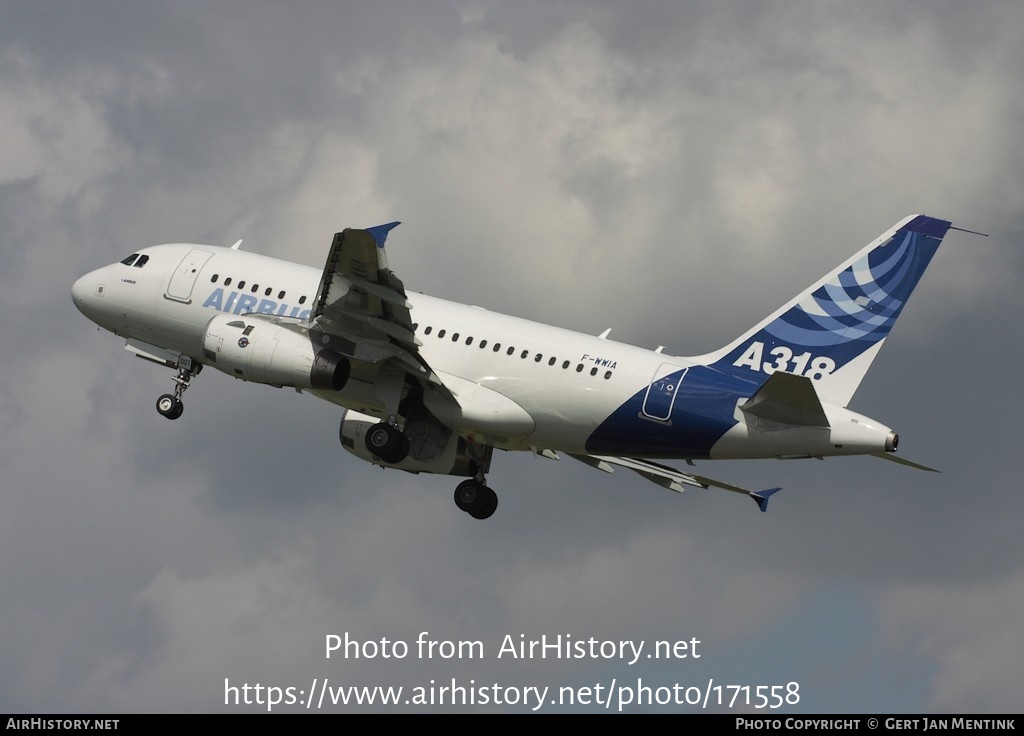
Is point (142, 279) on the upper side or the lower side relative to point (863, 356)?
upper

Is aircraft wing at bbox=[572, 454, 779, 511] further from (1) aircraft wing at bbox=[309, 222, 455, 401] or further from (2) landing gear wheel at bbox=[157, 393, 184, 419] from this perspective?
(2) landing gear wheel at bbox=[157, 393, 184, 419]

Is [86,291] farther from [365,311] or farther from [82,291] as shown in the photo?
Result: [365,311]

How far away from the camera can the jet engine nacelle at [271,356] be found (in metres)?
50.0

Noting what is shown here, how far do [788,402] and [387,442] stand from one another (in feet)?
40.2

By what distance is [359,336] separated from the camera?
5103cm

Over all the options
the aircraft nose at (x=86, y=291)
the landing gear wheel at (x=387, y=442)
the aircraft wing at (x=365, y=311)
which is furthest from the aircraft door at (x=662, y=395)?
the aircraft nose at (x=86, y=291)

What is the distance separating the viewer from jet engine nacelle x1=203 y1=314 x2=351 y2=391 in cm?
5003

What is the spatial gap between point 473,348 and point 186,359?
32.4 feet

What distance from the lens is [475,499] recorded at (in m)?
56.4

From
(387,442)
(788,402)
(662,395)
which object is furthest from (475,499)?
(788,402)

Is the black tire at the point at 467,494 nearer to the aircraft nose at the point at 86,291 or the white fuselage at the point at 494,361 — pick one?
the white fuselage at the point at 494,361

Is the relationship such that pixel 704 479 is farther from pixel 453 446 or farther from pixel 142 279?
pixel 142 279

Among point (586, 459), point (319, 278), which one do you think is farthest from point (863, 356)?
point (319, 278)
